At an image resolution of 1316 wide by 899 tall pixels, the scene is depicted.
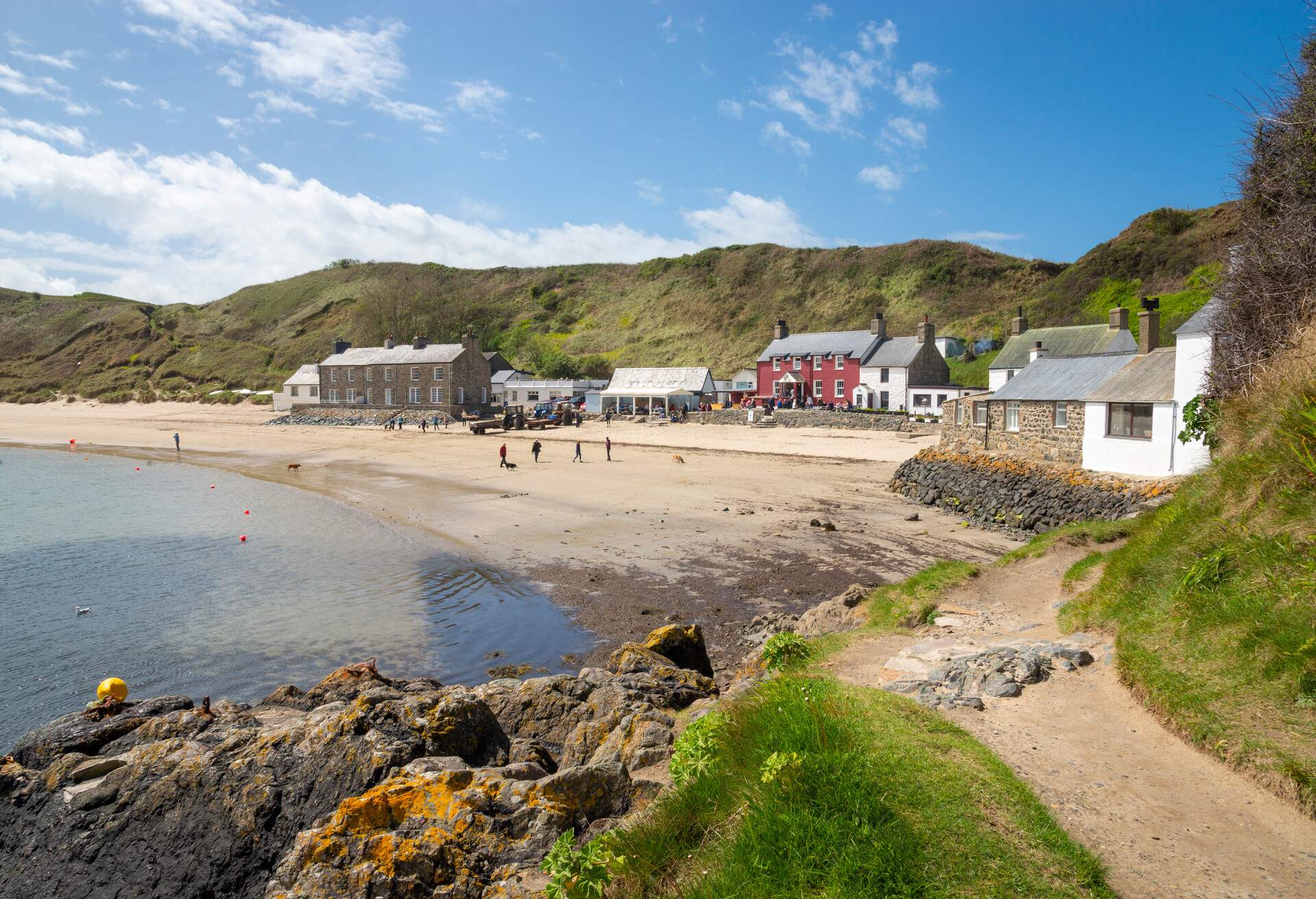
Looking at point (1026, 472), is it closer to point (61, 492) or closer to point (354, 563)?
point (354, 563)

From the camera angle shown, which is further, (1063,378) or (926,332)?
(926,332)

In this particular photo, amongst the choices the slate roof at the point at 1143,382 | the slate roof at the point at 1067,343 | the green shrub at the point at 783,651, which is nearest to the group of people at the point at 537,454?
the slate roof at the point at 1143,382

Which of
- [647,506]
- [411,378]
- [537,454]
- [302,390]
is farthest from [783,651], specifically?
[302,390]

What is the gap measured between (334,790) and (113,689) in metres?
5.49

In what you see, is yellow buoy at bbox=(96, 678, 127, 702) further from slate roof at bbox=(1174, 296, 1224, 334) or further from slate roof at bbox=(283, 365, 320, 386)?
slate roof at bbox=(283, 365, 320, 386)

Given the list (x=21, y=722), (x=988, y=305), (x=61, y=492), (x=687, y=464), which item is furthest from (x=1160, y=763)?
(x=988, y=305)

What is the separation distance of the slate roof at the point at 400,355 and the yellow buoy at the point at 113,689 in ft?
208

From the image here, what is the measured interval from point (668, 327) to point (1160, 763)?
97882 millimetres

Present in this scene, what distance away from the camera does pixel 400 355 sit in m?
75.6

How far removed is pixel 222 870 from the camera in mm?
7012

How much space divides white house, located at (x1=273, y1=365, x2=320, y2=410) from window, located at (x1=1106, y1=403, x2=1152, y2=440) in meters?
74.4

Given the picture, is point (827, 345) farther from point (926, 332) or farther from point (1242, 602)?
point (1242, 602)

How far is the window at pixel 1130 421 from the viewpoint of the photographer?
2275cm

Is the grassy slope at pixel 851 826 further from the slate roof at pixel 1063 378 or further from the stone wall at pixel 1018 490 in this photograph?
the slate roof at pixel 1063 378
